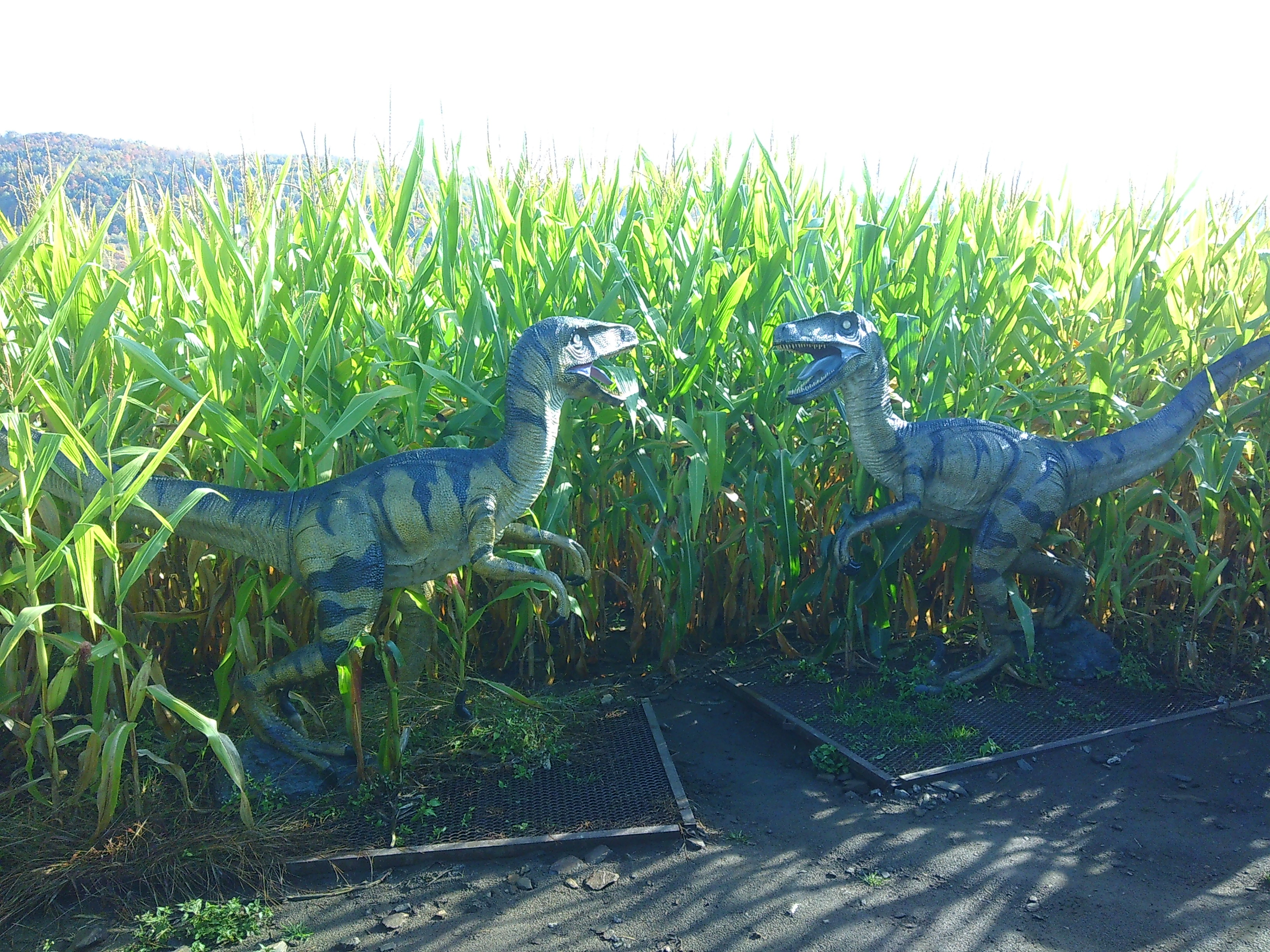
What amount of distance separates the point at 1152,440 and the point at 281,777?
139 inches

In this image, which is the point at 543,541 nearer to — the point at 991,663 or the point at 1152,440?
the point at 991,663

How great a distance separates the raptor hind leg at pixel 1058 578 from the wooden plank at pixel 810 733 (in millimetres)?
1078

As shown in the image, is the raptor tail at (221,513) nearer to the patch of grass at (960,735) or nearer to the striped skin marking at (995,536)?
the patch of grass at (960,735)

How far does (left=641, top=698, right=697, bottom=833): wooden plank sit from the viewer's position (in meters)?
3.01

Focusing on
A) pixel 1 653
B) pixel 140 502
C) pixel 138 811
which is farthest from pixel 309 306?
pixel 138 811

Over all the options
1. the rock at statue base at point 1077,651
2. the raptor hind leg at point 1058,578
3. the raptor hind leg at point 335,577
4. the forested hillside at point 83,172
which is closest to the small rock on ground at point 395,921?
the raptor hind leg at point 335,577

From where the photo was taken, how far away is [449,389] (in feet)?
11.9

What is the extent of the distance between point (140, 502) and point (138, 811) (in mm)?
990

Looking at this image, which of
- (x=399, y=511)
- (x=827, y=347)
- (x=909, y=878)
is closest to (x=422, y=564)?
(x=399, y=511)

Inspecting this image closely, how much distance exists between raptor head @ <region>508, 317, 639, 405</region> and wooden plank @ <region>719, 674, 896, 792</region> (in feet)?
5.12

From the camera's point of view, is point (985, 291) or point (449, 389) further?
point (985, 291)

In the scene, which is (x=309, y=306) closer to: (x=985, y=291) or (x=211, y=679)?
(x=211, y=679)

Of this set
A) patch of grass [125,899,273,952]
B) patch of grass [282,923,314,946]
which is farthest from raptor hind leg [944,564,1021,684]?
patch of grass [125,899,273,952]

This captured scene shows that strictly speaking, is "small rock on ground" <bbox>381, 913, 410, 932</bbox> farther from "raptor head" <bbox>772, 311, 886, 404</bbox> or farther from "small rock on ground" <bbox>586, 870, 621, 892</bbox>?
"raptor head" <bbox>772, 311, 886, 404</bbox>
